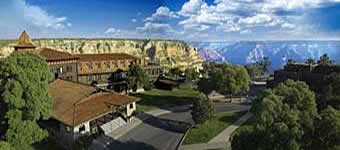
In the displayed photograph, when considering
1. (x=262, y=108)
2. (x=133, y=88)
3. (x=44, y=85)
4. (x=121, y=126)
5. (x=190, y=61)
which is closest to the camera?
(x=262, y=108)

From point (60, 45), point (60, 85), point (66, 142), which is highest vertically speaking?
point (60, 45)

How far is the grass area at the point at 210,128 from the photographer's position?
27450 millimetres

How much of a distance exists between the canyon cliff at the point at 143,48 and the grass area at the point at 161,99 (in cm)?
6974

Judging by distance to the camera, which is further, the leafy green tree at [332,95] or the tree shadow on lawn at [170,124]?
the tree shadow on lawn at [170,124]

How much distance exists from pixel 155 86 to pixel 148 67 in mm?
4045

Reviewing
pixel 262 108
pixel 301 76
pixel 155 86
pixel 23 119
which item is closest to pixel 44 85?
Answer: pixel 23 119

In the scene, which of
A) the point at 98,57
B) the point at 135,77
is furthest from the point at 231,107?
the point at 98,57

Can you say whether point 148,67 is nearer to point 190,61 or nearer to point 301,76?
point 301,76

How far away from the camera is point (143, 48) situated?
441 ft

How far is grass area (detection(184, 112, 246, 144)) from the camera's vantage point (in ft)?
90.1

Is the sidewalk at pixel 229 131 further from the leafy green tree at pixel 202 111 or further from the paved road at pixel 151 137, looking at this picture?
the paved road at pixel 151 137

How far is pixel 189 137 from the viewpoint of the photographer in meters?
27.8

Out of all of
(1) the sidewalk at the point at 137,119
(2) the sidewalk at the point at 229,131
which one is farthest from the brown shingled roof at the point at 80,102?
(2) the sidewalk at the point at 229,131

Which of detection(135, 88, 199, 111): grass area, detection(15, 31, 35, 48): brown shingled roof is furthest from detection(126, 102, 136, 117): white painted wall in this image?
detection(15, 31, 35, 48): brown shingled roof
